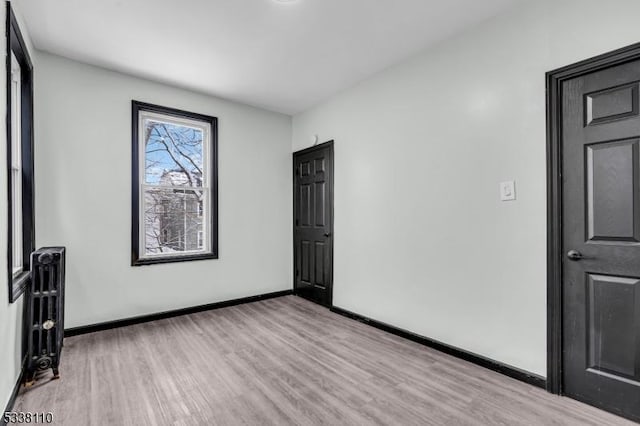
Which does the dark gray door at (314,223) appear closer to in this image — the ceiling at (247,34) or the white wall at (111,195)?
the white wall at (111,195)

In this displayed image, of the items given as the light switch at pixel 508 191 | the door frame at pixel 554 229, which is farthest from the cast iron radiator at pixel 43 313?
the door frame at pixel 554 229

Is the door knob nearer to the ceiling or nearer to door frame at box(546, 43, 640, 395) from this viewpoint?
door frame at box(546, 43, 640, 395)

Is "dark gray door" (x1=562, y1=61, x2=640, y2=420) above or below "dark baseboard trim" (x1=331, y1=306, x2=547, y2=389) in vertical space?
above

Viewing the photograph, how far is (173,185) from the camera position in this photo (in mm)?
3705

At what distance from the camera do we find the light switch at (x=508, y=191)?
7.35ft

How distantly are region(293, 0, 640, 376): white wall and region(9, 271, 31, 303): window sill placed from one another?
284 cm

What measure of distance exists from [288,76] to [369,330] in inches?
112

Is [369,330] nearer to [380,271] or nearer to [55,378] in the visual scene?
[380,271]

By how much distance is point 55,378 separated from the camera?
2.23 metres

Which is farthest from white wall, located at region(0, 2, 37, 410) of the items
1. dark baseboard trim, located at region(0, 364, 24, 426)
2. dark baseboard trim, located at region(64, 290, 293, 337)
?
dark baseboard trim, located at region(64, 290, 293, 337)

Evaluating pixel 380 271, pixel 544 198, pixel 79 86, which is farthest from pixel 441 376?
pixel 79 86

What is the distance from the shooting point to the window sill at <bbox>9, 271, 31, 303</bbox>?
185 centimetres

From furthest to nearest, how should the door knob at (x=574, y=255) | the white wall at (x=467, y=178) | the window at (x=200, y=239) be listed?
the window at (x=200, y=239) < the white wall at (x=467, y=178) < the door knob at (x=574, y=255)

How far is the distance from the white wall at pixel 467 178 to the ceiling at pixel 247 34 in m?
0.30
